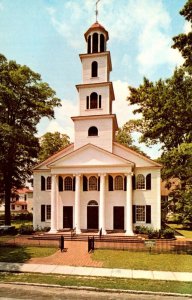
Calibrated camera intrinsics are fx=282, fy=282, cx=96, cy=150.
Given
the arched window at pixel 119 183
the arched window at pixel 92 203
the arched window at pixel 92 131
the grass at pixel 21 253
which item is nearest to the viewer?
the grass at pixel 21 253

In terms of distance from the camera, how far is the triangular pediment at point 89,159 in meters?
27.4

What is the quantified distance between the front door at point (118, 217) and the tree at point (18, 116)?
1254 cm

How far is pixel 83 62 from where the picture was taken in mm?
30844

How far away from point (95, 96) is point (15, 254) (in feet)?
58.7

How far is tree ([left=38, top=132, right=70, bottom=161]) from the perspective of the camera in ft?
163

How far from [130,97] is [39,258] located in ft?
42.9

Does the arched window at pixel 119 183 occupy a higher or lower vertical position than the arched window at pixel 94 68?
lower

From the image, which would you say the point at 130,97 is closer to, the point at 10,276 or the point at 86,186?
the point at 86,186

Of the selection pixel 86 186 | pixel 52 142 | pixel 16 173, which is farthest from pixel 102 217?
pixel 52 142

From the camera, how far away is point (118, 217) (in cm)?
2828

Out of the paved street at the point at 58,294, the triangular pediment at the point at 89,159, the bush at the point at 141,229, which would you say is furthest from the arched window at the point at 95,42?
the paved street at the point at 58,294

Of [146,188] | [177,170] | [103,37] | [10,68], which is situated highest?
[103,37]

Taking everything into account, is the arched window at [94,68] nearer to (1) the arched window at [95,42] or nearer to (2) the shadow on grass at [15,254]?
(1) the arched window at [95,42]

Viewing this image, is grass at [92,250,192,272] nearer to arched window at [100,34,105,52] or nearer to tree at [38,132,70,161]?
arched window at [100,34,105,52]
